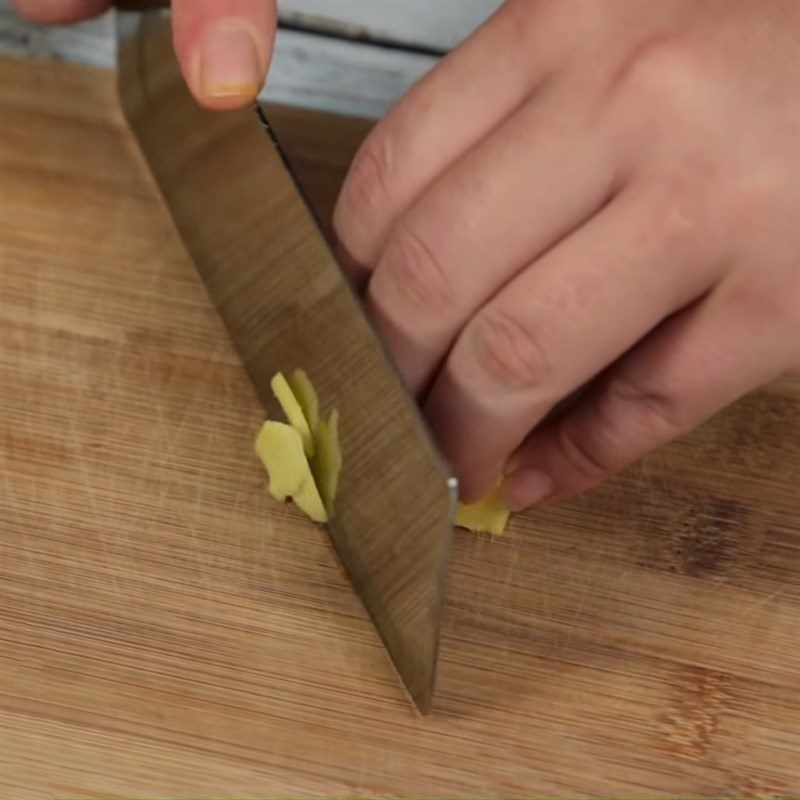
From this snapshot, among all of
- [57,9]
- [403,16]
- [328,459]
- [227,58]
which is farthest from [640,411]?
[57,9]

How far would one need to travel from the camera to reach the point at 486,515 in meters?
0.94

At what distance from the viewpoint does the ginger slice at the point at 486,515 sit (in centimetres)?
94

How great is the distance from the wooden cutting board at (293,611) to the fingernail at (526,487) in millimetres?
30

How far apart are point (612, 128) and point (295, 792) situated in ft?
1.69

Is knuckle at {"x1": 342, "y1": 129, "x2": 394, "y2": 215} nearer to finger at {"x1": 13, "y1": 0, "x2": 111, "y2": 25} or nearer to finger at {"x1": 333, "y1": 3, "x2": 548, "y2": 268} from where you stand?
finger at {"x1": 333, "y1": 3, "x2": 548, "y2": 268}

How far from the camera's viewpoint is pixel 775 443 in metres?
1.02

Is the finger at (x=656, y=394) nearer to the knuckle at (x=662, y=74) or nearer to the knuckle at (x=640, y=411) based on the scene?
the knuckle at (x=640, y=411)

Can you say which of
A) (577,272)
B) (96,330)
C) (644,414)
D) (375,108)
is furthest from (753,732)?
(375,108)

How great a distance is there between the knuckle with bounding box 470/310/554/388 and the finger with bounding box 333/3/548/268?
0.42ft

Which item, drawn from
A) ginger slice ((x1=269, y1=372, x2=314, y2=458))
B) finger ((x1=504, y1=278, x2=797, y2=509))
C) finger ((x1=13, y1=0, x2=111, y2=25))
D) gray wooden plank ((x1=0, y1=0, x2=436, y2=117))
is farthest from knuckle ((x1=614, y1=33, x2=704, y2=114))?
finger ((x1=13, y1=0, x2=111, y2=25))

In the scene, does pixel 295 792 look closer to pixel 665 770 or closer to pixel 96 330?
pixel 665 770

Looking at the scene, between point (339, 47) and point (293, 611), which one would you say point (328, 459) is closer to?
point (293, 611)

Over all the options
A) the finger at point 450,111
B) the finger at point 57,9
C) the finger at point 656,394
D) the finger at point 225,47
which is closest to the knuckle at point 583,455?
the finger at point 656,394

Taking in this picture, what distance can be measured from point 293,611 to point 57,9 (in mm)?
691
